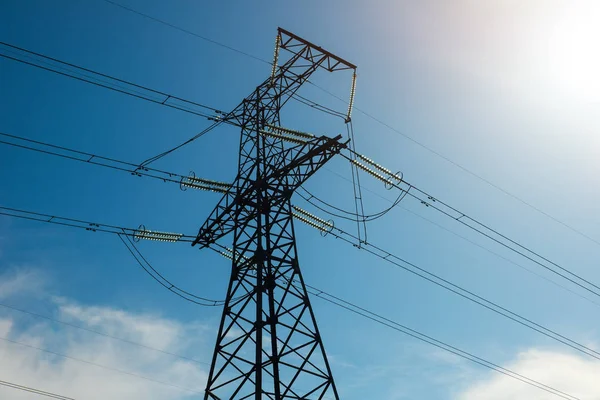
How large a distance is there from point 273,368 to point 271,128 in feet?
30.0

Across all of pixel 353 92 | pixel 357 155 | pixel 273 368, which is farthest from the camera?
pixel 353 92

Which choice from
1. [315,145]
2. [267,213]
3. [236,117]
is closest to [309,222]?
[267,213]

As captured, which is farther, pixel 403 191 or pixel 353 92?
pixel 353 92

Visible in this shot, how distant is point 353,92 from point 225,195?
783 cm

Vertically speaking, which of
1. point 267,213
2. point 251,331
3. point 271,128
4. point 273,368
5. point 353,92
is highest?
point 353,92

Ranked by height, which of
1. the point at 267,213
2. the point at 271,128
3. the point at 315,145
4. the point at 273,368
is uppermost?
the point at 271,128

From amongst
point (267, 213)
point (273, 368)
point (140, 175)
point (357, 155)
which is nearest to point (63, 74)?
point (140, 175)

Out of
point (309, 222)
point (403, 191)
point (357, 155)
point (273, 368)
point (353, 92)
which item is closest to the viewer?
point (273, 368)

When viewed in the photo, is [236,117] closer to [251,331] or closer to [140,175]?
[140,175]

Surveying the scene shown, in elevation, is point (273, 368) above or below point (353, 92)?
below

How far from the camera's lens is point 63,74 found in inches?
675

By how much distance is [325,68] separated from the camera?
23.7 meters

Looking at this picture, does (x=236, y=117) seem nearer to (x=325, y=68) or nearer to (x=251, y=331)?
(x=325, y=68)

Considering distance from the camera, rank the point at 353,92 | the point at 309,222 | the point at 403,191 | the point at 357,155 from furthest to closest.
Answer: the point at 353,92, the point at 309,222, the point at 403,191, the point at 357,155
